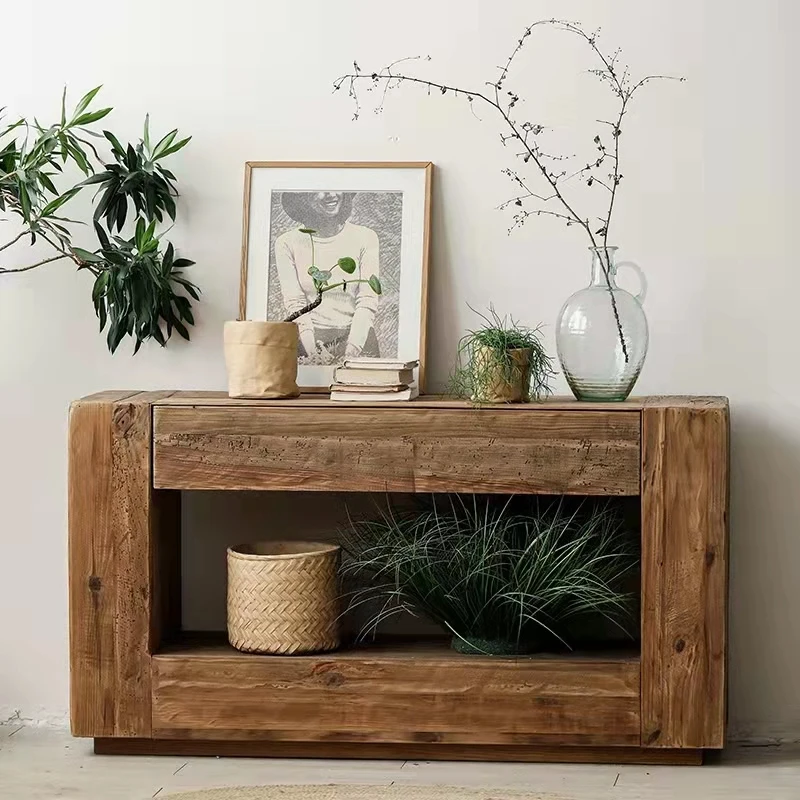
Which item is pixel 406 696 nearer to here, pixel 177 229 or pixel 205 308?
pixel 205 308

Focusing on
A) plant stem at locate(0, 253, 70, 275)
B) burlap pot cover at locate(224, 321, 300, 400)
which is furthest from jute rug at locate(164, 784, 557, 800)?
plant stem at locate(0, 253, 70, 275)

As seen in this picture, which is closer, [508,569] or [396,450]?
[396,450]

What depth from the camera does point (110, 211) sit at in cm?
278

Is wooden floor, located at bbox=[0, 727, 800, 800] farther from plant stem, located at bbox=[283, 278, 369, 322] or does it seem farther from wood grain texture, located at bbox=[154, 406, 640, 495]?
plant stem, located at bbox=[283, 278, 369, 322]

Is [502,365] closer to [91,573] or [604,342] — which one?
[604,342]

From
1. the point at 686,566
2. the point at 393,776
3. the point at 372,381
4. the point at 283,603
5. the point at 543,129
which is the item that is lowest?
the point at 393,776

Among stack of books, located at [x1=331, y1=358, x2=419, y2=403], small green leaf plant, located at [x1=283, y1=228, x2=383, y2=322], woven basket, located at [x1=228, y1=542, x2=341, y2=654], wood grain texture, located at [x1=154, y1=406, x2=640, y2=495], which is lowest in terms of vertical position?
woven basket, located at [x1=228, y1=542, x2=341, y2=654]

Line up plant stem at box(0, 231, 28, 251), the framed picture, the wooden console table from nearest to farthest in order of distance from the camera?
the wooden console table
plant stem at box(0, 231, 28, 251)
the framed picture

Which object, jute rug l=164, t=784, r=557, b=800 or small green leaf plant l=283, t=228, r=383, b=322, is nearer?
→ jute rug l=164, t=784, r=557, b=800

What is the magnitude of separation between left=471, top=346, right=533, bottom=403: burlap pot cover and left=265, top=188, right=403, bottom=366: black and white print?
336 millimetres

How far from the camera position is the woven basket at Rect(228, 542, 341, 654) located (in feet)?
8.31

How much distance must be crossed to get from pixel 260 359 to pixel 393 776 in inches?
35.7

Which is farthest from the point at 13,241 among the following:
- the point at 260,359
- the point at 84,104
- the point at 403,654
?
the point at 403,654

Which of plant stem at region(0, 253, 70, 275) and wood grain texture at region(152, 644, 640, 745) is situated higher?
plant stem at region(0, 253, 70, 275)
